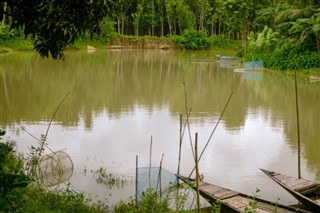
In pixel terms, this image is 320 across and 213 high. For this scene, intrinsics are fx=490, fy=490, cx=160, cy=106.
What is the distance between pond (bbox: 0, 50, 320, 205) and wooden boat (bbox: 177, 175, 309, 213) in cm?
118

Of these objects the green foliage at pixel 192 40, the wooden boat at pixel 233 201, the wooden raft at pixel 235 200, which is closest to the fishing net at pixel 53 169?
the wooden boat at pixel 233 201

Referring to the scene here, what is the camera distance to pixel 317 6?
2366 cm

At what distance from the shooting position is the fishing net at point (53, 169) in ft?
22.8

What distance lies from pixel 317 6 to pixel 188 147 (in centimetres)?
1687

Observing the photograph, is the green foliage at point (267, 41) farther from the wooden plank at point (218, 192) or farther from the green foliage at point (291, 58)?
the wooden plank at point (218, 192)

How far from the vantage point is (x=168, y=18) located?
45.5 metres

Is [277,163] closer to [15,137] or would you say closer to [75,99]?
[15,137]

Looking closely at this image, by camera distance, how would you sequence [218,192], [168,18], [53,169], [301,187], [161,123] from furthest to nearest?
[168,18], [161,123], [53,169], [301,187], [218,192]

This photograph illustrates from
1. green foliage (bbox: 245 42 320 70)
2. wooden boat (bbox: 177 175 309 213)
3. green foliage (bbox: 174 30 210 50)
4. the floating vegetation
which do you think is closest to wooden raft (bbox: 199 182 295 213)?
wooden boat (bbox: 177 175 309 213)

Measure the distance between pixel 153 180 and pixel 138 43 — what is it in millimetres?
37571

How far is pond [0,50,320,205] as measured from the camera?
8.02 metres

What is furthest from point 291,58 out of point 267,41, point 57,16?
point 57,16

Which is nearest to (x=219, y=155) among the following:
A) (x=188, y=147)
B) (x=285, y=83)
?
(x=188, y=147)

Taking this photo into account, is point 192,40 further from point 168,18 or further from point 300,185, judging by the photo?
point 300,185
